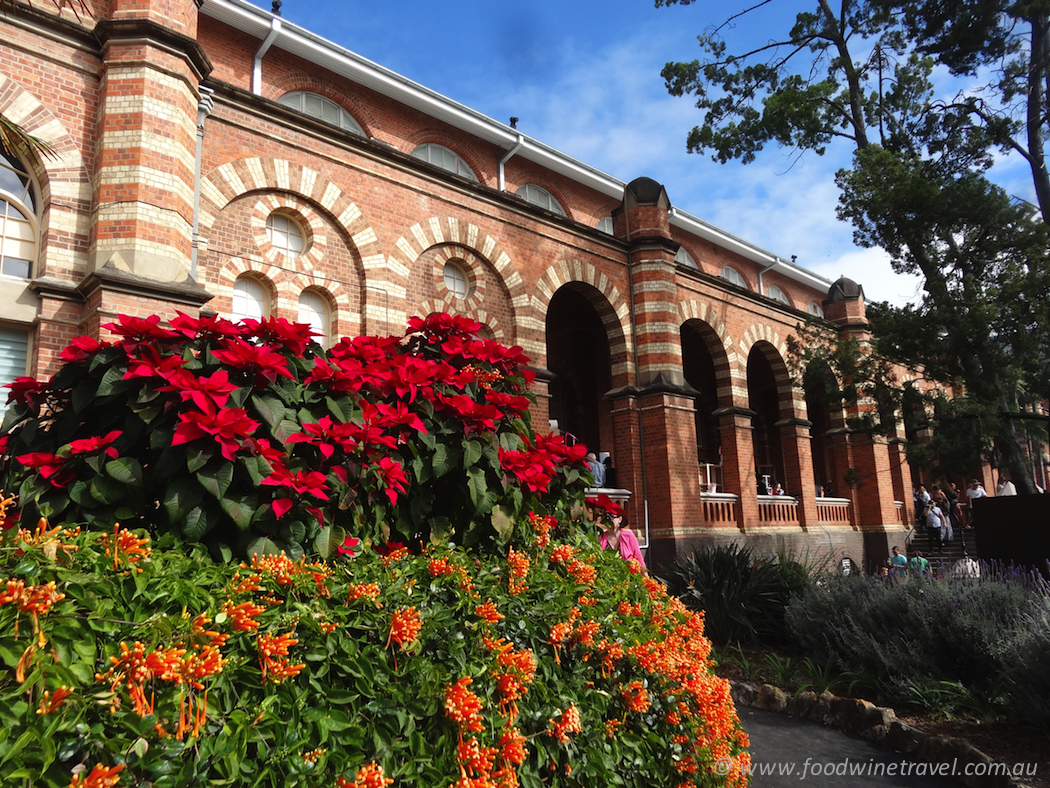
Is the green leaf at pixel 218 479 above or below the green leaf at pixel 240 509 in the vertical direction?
above

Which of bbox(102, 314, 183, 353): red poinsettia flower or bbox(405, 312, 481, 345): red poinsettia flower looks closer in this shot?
bbox(102, 314, 183, 353): red poinsettia flower

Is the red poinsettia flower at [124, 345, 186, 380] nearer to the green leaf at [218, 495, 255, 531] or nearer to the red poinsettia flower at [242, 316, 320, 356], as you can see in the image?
the red poinsettia flower at [242, 316, 320, 356]

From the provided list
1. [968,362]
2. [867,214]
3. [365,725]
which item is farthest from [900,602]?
[867,214]

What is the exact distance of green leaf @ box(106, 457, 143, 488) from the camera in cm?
247

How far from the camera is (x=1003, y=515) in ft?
30.6

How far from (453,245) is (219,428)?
33.4 feet

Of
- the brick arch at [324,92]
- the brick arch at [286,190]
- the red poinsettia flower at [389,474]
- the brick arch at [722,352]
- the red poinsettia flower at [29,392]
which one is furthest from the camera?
the brick arch at [722,352]

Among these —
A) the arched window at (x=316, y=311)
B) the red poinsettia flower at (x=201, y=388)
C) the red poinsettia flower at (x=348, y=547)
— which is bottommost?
the red poinsettia flower at (x=348, y=547)

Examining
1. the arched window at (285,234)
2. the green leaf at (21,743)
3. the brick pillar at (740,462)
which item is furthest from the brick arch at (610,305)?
the green leaf at (21,743)

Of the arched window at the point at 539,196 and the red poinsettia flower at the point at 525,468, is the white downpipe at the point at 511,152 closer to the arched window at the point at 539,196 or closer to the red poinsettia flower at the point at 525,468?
the arched window at the point at 539,196

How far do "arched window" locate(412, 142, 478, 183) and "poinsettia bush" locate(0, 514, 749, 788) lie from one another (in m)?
14.9

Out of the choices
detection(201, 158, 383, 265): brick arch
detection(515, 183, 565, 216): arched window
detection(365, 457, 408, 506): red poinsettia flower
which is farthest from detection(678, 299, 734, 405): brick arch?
detection(365, 457, 408, 506): red poinsettia flower

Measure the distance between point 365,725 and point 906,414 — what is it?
51.8 feet

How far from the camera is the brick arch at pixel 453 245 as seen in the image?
11148 millimetres
